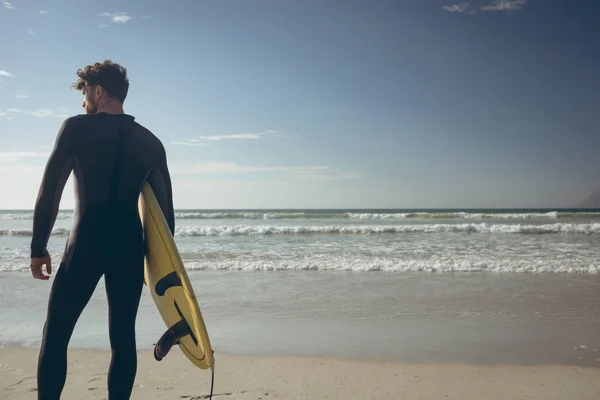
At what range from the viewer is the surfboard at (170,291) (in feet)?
6.98

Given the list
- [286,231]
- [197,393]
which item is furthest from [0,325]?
[286,231]

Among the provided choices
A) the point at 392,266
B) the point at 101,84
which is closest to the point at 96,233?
the point at 101,84

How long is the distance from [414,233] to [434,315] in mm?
12458

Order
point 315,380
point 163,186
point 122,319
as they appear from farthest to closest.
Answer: point 315,380, point 163,186, point 122,319

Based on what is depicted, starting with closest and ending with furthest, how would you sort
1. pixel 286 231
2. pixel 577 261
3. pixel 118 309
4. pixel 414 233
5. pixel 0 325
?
pixel 118 309, pixel 0 325, pixel 577 261, pixel 414 233, pixel 286 231

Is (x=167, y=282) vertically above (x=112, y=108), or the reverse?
→ (x=112, y=108)

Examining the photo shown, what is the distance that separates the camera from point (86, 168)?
6.74ft

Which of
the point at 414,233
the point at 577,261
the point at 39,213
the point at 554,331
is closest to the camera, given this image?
the point at 39,213

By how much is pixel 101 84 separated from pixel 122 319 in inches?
48.3

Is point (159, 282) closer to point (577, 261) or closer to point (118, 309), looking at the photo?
point (118, 309)

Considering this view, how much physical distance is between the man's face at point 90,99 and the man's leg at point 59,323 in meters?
0.80

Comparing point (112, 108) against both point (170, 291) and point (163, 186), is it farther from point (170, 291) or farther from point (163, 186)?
point (170, 291)

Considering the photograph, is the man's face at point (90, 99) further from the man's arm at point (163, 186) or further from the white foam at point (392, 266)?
the white foam at point (392, 266)

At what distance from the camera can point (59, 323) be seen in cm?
196
